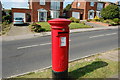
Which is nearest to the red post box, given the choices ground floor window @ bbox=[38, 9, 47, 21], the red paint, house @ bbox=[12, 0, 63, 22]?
the red paint

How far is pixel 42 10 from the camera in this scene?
29.0m

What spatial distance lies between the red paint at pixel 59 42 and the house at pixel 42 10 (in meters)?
25.5

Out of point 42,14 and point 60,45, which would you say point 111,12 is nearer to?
point 42,14

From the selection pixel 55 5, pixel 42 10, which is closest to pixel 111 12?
pixel 55 5

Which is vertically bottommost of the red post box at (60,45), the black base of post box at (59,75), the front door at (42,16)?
the black base of post box at (59,75)

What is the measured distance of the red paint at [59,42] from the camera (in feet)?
11.4

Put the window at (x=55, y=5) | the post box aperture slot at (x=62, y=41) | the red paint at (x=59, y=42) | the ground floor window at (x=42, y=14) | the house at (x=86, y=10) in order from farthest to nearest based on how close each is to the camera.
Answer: the house at (x=86, y=10) < the window at (x=55, y=5) < the ground floor window at (x=42, y=14) < the post box aperture slot at (x=62, y=41) < the red paint at (x=59, y=42)

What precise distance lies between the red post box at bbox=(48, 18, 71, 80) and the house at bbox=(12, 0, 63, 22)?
25.5 m

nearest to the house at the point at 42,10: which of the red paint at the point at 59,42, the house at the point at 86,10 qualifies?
the house at the point at 86,10

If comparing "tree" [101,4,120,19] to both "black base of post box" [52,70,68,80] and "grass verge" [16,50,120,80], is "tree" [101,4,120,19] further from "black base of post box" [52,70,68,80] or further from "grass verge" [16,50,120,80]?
"black base of post box" [52,70,68,80]

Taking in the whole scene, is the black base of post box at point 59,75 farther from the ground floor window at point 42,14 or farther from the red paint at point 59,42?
the ground floor window at point 42,14

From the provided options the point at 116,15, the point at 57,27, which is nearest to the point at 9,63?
the point at 57,27

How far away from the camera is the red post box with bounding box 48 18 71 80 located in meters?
3.47

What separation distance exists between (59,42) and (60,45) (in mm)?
97
